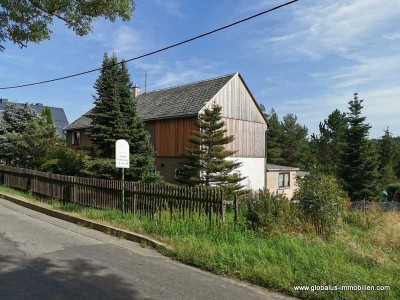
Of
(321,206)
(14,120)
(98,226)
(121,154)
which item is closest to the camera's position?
(321,206)

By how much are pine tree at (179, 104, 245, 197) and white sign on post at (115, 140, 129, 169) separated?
9448 millimetres

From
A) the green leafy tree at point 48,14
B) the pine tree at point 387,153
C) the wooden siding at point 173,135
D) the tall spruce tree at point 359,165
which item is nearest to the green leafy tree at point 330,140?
the pine tree at point 387,153

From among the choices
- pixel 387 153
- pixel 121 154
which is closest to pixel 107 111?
pixel 121 154

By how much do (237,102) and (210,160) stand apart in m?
8.91

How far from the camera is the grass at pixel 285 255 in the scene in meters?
5.30

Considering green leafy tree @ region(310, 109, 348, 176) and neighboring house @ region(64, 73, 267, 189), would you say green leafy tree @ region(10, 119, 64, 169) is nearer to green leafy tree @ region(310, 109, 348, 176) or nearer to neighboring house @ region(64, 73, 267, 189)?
neighboring house @ region(64, 73, 267, 189)

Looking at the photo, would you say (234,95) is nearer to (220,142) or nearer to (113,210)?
(220,142)

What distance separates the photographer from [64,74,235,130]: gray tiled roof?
25328 millimetres

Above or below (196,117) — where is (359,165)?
below

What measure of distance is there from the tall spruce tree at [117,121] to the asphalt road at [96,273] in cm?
816

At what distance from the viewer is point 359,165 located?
35031 millimetres

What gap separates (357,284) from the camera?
509 cm

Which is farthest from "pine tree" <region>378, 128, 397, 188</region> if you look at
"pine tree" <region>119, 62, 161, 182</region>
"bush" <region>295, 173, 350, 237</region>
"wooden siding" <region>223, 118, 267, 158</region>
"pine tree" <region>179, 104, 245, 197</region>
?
"bush" <region>295, 173, 350, 237</region>

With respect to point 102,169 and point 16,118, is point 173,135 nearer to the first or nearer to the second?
point 102,169
